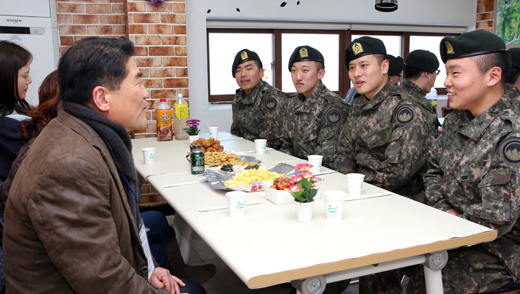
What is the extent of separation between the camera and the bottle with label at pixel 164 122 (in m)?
3.33

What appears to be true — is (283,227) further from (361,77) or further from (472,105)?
(361,77)

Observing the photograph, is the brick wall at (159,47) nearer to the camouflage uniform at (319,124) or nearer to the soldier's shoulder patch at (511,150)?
the camouflage uniform at (319,124)

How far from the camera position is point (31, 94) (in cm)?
364

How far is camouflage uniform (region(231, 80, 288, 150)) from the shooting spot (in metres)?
3.69

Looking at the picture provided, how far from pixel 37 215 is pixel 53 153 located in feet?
0.51

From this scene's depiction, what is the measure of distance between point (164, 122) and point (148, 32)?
940 millimetres

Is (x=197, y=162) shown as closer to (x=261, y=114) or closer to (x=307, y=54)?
(x=307, y=54)

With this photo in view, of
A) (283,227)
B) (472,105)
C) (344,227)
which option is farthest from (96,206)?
(472,105)

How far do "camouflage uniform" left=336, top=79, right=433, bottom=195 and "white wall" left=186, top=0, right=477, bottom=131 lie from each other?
2.05 meters

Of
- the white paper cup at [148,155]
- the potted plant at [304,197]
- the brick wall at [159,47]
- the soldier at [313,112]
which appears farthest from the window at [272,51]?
the potted plant at [304,197]

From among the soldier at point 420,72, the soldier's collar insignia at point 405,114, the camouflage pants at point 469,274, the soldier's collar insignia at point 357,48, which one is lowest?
the camouflage pants at point 469,274

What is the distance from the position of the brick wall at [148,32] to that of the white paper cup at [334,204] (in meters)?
2.77

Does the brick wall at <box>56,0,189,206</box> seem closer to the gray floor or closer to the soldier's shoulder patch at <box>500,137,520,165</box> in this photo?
the gray floor

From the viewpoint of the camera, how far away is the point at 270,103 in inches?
149
